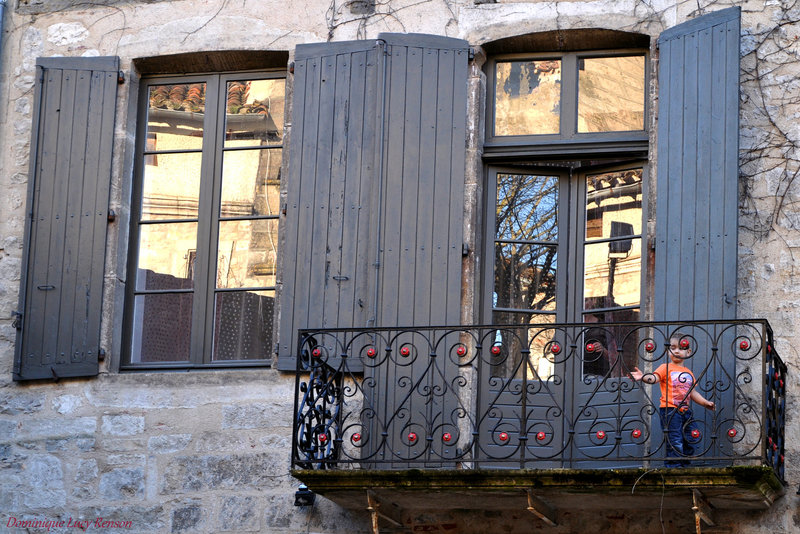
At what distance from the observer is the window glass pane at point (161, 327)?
9398 mm

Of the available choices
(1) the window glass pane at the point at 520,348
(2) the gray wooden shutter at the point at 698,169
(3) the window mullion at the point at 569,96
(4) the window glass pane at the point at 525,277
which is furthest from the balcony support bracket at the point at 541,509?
(3) the window mullion at the point at 569,96

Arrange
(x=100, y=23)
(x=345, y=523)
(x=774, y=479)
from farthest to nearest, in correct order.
Result: 1. (x=100, y=23)
2. (x=345, y=523)
3. (x=774, y=479)

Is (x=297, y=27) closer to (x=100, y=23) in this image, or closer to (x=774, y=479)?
(x=100, y=23)

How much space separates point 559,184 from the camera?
9.39m

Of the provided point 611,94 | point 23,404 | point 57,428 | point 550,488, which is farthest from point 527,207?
point 23,404

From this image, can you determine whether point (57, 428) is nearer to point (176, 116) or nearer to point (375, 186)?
point (176, 116)

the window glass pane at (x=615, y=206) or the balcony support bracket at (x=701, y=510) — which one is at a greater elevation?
the window glass pane at (x=615, y=206)

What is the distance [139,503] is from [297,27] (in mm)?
2941

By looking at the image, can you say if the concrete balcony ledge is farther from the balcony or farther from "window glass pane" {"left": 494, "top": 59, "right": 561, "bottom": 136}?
"window glass pane" {"left": 494, "top": 59, "right": 561, "bottom": 136}

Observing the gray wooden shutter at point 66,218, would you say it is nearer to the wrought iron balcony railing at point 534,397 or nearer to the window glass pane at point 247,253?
the window glass pane at point 247,253

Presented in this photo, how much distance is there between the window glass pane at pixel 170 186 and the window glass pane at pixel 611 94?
2308mm

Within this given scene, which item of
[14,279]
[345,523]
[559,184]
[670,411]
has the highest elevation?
[559,184]

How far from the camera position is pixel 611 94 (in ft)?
30.9

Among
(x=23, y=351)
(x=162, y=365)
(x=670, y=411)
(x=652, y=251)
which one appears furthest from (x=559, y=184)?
(x=23, y=351)
